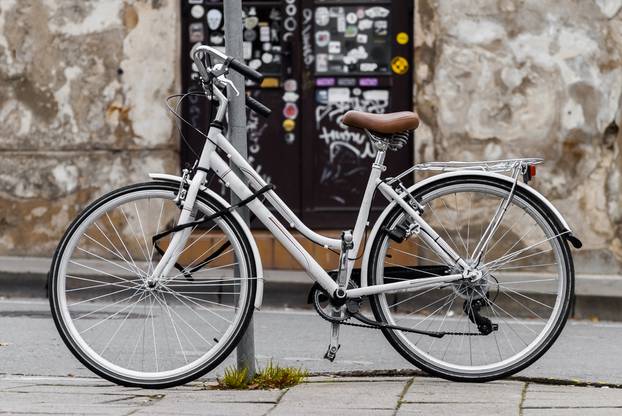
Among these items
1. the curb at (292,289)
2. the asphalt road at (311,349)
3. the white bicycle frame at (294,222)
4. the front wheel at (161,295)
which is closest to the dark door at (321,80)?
the curb at (292,289)

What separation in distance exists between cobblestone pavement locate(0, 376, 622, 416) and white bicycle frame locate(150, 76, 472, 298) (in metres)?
0.42

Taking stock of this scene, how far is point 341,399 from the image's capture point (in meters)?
4.82

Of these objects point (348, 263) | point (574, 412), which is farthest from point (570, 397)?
point (348, 263)

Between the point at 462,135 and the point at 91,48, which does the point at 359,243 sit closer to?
the point at 462,135

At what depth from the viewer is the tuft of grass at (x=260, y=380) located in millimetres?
5098

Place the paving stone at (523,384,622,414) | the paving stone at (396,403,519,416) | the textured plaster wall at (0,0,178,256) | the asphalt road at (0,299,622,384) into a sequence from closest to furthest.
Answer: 1. the paving stone at (396,403,519,416)
2. the paving stone at (523,384,622,414)
3. the asphalt road at (0,299,622,384)
4. the textured plaster wall at (0,0,178,256)

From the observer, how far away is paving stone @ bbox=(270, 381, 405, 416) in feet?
15.1

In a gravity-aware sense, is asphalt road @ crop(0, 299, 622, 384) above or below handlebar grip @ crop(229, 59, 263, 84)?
below

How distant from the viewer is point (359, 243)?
516 centimetres

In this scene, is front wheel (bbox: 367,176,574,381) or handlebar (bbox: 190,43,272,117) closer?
handlebar (bbox: 190,43,272,117)

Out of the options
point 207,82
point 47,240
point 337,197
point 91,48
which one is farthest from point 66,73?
point 207,82

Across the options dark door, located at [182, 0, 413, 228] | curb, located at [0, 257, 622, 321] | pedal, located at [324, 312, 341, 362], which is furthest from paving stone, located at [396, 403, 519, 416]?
dark door, located at [182, 0, 413, 228]

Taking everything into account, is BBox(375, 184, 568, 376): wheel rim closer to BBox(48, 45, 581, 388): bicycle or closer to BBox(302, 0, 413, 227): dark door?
BBox(48, 45, 581, 388): bicycle

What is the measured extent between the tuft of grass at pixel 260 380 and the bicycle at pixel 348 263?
17 centimetres
